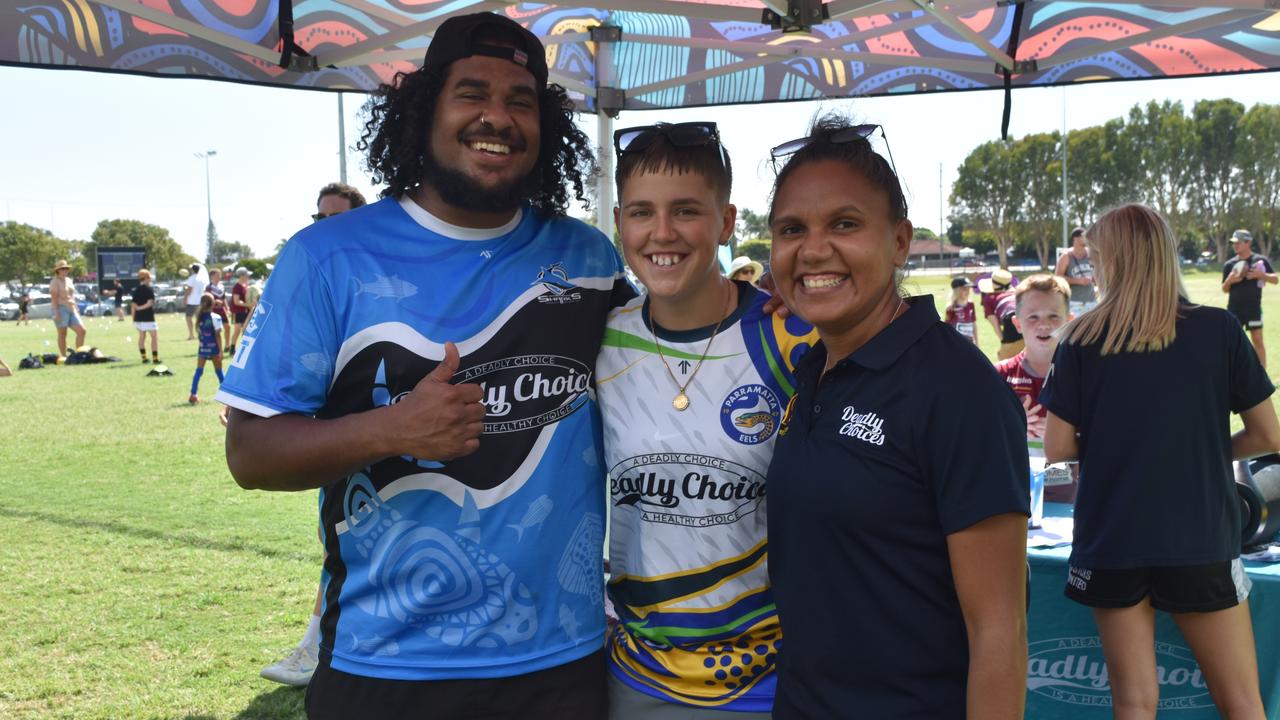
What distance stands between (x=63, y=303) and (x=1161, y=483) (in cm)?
2141

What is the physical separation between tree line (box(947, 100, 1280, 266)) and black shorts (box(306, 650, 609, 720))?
66404 mm

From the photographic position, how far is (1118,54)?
4.13 metres

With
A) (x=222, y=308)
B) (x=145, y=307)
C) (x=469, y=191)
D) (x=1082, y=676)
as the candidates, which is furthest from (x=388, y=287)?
(x=145, y=307)

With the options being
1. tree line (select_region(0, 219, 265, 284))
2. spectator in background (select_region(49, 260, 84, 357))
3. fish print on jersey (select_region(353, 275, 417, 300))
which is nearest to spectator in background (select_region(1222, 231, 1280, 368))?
fish print on jersey (select_region(353, 275, 417, 300))

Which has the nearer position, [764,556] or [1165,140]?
[764,556]

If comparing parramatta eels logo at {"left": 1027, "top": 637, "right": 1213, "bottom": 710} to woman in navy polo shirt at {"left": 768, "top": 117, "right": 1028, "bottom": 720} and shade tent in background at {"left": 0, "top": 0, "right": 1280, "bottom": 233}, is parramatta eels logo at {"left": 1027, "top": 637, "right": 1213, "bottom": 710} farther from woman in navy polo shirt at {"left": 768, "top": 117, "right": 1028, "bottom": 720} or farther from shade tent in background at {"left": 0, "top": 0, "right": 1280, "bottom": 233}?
shade tent in background at {"left": 0, "top": 0, "right": 1280, "bottom": 233}

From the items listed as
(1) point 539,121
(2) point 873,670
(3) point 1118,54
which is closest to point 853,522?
(2) point 873,670

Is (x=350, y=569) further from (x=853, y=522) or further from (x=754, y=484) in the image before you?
(x=853, y=522)

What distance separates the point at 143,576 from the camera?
19.1 ft

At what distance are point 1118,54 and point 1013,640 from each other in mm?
3600

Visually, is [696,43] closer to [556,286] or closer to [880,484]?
[556,286]

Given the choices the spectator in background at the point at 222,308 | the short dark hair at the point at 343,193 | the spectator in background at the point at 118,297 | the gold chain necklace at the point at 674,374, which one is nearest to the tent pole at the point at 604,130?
the short dark hair at the point at 343,193

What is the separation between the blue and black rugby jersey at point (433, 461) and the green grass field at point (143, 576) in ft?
2.86

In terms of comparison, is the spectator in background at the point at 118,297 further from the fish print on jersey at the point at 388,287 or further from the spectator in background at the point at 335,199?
the fish print on jersey at the point at 388,287
